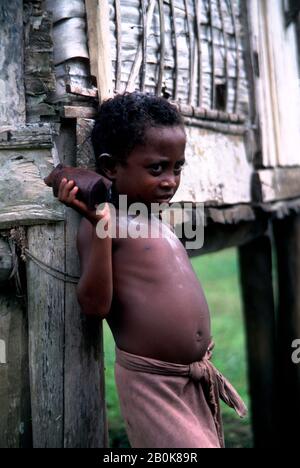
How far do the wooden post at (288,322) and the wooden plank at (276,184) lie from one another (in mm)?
362

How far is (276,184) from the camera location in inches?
186

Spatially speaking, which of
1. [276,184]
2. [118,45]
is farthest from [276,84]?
[118,45]

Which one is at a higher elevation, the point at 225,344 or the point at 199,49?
the point at 199,49

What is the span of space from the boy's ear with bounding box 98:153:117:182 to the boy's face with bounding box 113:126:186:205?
0.04 m

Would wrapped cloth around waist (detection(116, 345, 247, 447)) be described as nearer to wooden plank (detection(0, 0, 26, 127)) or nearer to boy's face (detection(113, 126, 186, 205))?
boy's face (detection(113, 126, 186, 205))

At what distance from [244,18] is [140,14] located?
1.45 meters

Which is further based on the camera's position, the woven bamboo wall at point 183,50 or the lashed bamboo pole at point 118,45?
the woven bamboo wall at point 183,50

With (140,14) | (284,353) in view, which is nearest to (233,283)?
(284,353)

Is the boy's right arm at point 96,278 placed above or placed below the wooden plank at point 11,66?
below

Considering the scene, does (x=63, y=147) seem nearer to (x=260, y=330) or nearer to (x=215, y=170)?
(x=215, y=170)

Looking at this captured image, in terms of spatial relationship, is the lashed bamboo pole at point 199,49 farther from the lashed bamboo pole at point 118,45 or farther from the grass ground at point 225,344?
the grass ground at point 225,344

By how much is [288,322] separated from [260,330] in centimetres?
22

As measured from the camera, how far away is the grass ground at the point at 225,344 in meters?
6.05

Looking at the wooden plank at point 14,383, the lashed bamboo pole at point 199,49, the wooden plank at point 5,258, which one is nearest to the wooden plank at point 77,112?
the wooden plank at point 5,258
